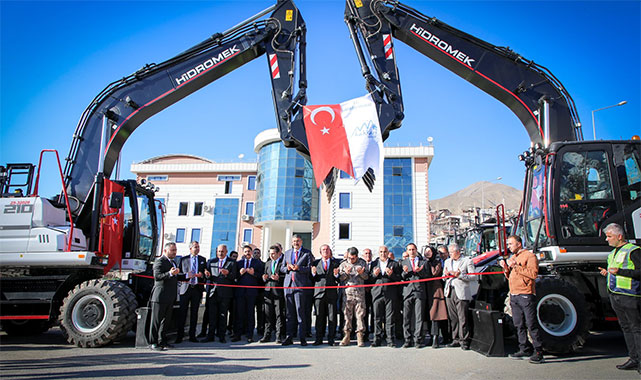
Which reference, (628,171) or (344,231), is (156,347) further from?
(344,231)

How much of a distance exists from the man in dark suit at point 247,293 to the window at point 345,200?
27.3m

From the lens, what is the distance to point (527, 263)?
19.5 ft

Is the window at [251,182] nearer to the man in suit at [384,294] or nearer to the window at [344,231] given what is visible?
the window at [344,231]

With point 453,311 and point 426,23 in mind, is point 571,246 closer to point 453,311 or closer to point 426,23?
point 453,311

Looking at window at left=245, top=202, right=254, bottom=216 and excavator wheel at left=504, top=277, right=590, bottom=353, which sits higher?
window at left=245, top=202, right=254, bottom=216

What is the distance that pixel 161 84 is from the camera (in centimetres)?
830

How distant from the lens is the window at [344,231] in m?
35.3

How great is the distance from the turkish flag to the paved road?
8.80 ft

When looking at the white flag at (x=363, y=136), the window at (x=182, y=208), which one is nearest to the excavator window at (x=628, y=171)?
the white flag at (x=363, y=136)

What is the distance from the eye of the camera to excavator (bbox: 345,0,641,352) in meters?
6.36

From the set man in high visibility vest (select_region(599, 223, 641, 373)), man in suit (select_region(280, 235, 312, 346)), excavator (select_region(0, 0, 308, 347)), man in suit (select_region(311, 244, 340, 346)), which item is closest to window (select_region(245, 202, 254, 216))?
excavator (select_region(0, 0, 308, 347))

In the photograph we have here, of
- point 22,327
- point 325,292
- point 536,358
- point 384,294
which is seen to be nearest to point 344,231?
point 325,292

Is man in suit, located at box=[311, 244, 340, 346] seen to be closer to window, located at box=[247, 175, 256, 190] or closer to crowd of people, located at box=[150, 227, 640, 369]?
crowd of people, located at box=[150, 227, 640, 369]

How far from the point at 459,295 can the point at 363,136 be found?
10.8ft
